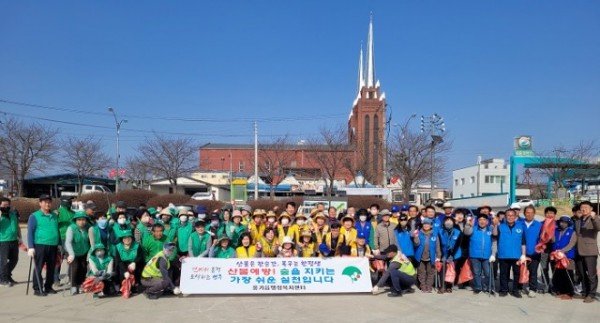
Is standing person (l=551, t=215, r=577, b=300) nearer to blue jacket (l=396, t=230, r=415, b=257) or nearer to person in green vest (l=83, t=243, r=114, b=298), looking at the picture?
blue jacket (l=396, t=230, r=415, b=257)

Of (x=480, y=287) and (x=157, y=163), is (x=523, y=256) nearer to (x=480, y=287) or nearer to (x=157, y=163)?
(x=480, y=287)

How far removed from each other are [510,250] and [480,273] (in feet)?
2.26

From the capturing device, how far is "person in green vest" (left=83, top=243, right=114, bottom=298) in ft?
24.2

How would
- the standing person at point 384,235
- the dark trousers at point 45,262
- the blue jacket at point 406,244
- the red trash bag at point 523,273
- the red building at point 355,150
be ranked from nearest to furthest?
the dark trousers at point 45,262 → the red trash bag at point 523,273 → the blue jacket at point 406,244 → the standing person at point 384,235 → the red building at point 355,150

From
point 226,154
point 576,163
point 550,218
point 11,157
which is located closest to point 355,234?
point 550,218

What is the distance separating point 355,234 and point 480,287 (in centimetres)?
250

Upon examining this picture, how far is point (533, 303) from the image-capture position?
7332 millimetres

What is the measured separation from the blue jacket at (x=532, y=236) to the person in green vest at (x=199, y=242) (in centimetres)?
592

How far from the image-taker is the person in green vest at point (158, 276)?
293 inches

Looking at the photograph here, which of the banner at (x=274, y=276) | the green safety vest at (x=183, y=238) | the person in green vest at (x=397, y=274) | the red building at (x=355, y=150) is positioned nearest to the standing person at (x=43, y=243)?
the green safety vest at (x=183, y=238)

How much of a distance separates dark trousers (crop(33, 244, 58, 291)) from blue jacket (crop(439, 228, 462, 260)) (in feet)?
23.5

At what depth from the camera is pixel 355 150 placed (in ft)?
135

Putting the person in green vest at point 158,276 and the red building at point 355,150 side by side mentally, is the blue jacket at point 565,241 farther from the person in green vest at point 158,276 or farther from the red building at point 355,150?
the red building at point 355,150

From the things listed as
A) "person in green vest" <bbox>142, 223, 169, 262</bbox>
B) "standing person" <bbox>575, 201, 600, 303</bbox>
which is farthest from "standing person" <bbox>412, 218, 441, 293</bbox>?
"person in green vest" <bbox>142, 223, 169, 262</bbox>
